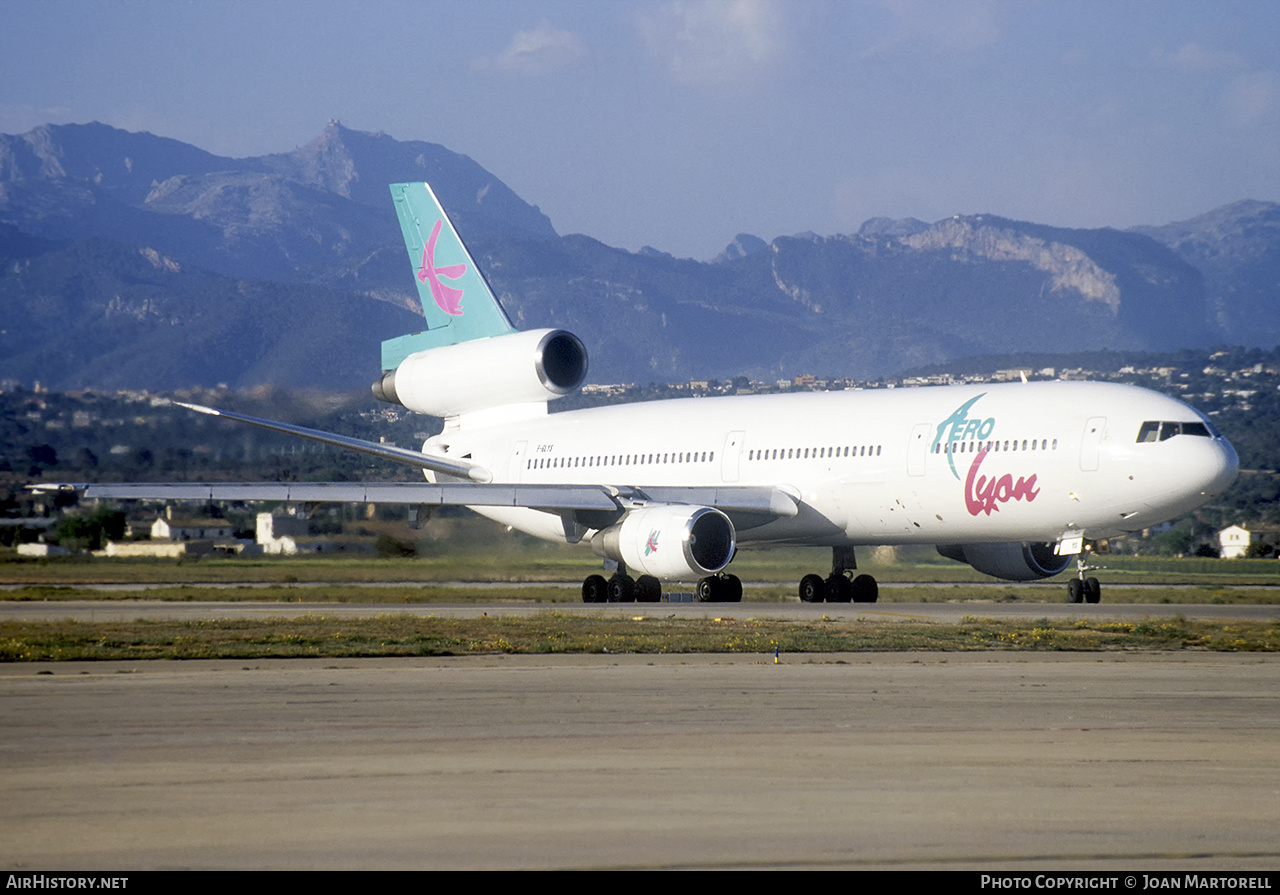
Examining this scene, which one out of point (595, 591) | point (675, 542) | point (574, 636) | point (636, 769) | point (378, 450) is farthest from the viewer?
point (378, 450)

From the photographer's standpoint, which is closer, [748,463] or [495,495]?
[495,495]

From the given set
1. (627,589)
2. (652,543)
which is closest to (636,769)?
(652,543)

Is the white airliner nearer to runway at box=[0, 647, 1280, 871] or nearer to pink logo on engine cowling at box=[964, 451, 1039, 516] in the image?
pink logo on engine cowling at box=[964, 451, 1039, 516]

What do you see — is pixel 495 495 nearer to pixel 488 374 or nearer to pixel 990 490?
pixel 488 374

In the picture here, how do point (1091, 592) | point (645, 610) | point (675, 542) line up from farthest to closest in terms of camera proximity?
point (675, 542) → point (1091, 592) → point (645, 610)

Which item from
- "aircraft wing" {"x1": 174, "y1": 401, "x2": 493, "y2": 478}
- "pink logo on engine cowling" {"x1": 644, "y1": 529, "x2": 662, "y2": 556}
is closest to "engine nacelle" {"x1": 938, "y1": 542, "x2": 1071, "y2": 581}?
"pink logo on engine cowling" {"x1": 644, "y1": 529, "x2": 662, "y2": 556}

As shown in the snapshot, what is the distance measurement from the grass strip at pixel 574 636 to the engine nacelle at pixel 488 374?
14.0m

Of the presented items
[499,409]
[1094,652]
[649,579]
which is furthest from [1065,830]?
[499,409]

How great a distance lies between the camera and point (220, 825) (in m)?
8.00

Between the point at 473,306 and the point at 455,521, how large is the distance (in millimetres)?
5815

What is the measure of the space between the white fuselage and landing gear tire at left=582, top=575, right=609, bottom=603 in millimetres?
3322

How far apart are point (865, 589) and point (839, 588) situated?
0.57 metres

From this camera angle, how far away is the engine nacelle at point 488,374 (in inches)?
1508

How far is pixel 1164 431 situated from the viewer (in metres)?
26.7
